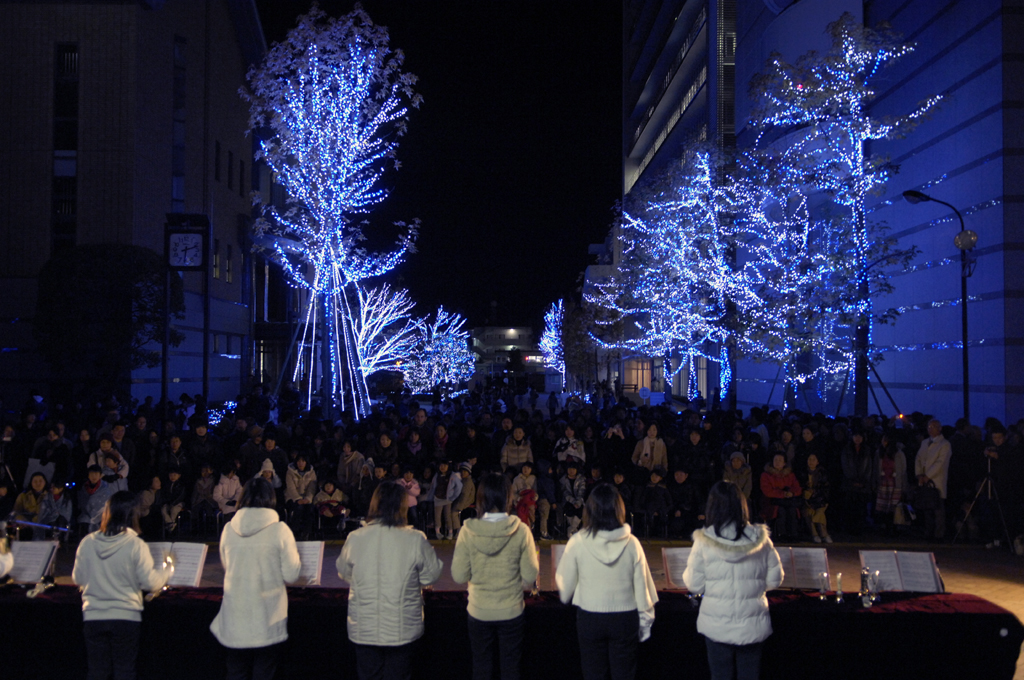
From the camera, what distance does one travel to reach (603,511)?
461cm

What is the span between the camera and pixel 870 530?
12328mm

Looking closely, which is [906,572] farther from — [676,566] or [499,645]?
[499,645]

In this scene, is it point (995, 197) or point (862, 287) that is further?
point (862, 287)

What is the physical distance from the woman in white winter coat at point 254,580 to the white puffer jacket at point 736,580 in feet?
7.68

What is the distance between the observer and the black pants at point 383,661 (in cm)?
471

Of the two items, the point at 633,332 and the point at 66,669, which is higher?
the point at 633,332

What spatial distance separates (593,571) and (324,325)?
57.8ft

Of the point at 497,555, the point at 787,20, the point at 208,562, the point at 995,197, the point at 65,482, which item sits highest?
the point at 787,20

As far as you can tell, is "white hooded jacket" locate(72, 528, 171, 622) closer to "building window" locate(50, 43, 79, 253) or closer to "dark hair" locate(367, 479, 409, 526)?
"dark hair" locate(367, 479, 409, 526)

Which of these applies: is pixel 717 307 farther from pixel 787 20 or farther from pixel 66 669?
pixel 66 669

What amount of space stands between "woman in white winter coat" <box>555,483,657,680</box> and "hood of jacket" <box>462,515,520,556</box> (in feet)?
1.18

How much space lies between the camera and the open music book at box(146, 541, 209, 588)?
582cm

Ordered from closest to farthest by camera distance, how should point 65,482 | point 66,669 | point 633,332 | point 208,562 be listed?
point 66,669 < point 208,562 < point 65,482 < point 633,332

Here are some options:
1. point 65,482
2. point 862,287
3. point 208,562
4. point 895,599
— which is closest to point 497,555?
point 895,599
